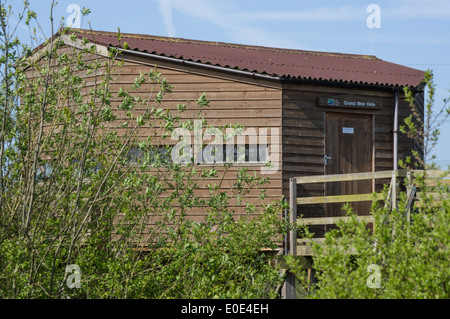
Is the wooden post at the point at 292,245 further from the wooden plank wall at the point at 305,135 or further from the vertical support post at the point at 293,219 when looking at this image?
the wooden plank wall at the point at 305,135

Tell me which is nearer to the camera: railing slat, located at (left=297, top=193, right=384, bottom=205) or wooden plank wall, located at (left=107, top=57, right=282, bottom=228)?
railing slat, located at (left=297, top=193, right=384, bottom=205)

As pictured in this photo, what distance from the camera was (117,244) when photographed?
762cm

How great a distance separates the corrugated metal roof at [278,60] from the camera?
528 inches

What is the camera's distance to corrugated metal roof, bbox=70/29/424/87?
13.4 m

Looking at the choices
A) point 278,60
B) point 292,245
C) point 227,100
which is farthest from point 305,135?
point 292,245

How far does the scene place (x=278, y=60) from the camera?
1481 cm

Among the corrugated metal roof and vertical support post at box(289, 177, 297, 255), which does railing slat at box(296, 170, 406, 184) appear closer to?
vertical support post at box(289, 177, 297, 255)

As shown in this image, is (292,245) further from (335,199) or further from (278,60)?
(278,60)

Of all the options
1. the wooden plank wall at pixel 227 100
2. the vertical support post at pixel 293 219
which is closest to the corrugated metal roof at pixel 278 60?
the wooden plank wall at pixel 227 100

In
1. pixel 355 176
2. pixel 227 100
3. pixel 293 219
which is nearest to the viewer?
pixel 355 176

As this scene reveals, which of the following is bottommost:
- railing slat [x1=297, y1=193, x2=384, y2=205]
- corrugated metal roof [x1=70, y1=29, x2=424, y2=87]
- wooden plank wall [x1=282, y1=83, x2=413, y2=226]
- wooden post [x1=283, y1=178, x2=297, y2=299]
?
wooden post [x1=283, y1=178, x2=297, y2=299]

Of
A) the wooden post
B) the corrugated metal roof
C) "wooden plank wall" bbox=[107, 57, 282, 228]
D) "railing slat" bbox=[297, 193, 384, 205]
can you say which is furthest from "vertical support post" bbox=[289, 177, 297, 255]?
the corrugated metal roof

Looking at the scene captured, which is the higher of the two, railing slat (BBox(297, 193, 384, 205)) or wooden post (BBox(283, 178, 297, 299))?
railing slat (BBox(297, 193, 384, 205))
